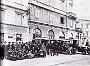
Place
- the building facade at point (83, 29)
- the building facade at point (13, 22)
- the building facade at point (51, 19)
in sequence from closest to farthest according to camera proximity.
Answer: the building facade at point (13, 22), the building facade at point (51, 19), the building facade at point (83, 29)

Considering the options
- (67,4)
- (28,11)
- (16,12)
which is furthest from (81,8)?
(16,12)

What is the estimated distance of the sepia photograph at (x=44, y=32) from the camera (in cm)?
206

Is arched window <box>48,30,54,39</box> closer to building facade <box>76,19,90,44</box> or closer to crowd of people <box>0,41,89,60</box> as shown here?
crowd of people <box>0,41,89,60</box>

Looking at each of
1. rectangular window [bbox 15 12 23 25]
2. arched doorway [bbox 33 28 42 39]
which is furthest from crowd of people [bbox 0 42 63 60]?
rectangular window [bbox 15 12 23 25]

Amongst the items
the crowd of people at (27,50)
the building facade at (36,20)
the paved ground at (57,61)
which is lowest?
the paved ground at (57,61)

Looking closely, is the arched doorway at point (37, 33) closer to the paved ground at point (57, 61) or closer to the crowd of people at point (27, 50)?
the crowd of people at point (27, 50)

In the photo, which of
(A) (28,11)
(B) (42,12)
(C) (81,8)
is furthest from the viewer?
(C) (81,8)

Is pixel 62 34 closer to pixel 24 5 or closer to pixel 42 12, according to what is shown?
pixel 42 12

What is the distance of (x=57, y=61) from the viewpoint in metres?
2.38

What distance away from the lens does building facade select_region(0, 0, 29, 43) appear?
6.68ft

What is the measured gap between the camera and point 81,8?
260cm

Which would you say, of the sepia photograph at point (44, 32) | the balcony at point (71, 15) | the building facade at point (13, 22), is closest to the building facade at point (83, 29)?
the sepia photograph at point (44, 32)

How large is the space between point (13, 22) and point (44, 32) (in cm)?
54

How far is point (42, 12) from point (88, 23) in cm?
83
